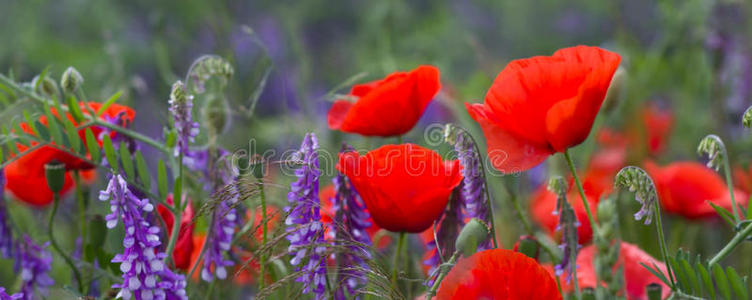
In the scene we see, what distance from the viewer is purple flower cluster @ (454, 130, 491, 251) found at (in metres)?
0.45

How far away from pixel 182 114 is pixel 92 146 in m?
0.08

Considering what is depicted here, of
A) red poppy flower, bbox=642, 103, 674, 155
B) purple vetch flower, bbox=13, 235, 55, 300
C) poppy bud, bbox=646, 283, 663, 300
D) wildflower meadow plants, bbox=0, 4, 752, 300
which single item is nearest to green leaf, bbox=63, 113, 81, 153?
wildflower meadow plants, bbox=0, 4, 752, 300

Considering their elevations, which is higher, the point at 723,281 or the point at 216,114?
the point at 216,114

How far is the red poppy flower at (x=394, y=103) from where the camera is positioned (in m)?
0.54

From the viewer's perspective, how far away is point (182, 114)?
491 mm

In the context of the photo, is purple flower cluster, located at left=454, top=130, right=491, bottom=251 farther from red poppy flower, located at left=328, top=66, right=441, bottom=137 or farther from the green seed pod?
the green seed pod

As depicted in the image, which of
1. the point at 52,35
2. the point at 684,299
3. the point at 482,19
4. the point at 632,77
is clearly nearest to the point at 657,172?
the point at 632,77

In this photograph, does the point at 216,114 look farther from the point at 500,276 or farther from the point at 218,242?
the point at 500,276

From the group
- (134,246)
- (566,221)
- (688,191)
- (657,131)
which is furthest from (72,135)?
(657,131)

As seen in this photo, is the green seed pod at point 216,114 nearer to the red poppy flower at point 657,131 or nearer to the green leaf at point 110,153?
the green leaf at point 110,153

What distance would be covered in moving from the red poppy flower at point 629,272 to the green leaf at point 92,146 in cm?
32

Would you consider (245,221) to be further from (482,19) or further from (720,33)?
(482,19)

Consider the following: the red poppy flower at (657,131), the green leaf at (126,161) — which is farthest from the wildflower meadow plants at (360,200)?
the red poppy flower at (657,131)

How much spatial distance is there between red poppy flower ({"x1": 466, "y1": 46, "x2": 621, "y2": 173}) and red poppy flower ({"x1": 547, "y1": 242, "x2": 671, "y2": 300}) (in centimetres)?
13
